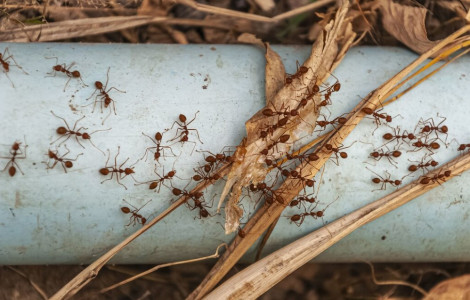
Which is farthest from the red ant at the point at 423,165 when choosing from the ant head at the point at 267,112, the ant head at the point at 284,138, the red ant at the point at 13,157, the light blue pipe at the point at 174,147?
the red ant at the point at 13,157

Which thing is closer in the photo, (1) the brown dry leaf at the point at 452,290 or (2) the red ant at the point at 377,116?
(2) the red ant at the point at 377,116

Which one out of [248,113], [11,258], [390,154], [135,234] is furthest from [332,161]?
[11,258]

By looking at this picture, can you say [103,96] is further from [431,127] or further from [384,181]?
[431,127]

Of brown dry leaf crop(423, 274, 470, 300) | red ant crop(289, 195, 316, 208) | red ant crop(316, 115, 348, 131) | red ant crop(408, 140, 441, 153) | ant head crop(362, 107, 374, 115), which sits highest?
ant head crop(362, 107, 374, 115)

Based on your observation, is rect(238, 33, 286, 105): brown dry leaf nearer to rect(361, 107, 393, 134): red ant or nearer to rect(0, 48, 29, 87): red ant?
rect(361, 107, 393, 134): red ant

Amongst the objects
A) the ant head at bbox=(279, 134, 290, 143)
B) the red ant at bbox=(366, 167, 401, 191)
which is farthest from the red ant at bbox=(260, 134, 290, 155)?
the red ant at bbox=(366, 167, 401, 191)

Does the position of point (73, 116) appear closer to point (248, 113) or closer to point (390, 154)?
point (248, 113)

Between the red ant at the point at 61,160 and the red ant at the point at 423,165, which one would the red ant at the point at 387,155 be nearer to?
the red ant at the point at 423,165
